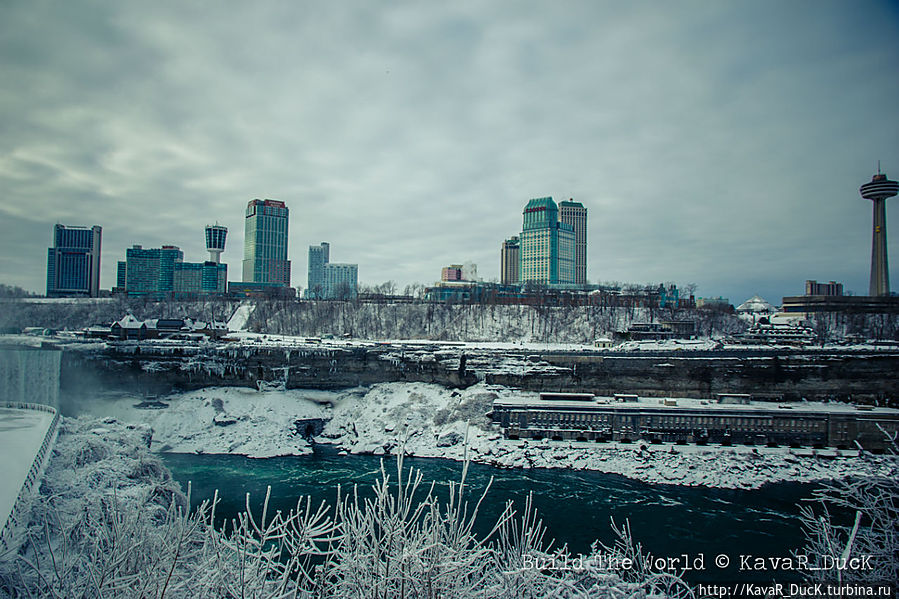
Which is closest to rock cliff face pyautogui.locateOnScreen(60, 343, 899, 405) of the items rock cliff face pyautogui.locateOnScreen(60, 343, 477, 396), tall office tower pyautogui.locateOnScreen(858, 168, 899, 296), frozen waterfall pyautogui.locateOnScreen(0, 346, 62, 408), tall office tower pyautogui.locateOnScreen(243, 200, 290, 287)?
rock cliff face pyautogui.locateOnScreen(60, 343, 477, 396)

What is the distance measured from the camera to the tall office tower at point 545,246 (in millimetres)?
131375

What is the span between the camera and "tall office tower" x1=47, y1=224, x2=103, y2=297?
1651 inches

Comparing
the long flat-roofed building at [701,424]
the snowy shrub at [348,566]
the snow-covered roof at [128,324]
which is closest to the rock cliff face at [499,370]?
the long flat-roofed building at [701,424]

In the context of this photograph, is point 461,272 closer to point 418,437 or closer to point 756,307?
point 756,307

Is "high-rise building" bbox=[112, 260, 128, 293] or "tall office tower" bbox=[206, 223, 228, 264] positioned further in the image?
"tall office tower" bbox=[206, 223, 228, 264]

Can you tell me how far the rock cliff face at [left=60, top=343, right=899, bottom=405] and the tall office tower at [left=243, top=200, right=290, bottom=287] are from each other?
402 ft

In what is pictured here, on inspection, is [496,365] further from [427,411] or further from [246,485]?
[246,485]

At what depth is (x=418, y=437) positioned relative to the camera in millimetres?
28500

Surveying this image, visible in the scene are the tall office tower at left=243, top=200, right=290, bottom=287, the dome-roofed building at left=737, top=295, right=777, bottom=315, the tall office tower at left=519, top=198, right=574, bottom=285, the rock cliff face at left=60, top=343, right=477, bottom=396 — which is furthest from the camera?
the tall office tower at left=243, top=200, right=290, bottom=287

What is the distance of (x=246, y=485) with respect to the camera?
2236 centimetres

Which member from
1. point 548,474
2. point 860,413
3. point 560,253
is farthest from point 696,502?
point 560,253

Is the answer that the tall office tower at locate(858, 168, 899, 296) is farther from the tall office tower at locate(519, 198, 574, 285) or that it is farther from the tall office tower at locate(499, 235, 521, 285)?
the tall office tower at locate(499, 235, 521, 285)

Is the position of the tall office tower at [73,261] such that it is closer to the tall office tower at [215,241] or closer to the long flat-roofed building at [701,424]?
the long flat-roofed building at [701,424]

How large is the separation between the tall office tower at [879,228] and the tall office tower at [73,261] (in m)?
126
